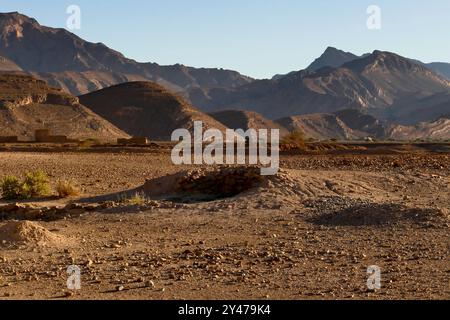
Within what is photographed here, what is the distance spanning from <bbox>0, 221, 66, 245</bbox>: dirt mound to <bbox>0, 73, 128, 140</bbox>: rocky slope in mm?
53193

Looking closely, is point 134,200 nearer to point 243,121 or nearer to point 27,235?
point 27,235

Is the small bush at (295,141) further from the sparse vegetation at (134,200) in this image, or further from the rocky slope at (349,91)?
the rocky slope at (349,91)

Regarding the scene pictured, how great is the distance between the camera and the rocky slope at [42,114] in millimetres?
69250

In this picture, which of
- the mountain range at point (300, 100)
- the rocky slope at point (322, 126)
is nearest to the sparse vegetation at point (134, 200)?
the mountain range at point (300, 100)

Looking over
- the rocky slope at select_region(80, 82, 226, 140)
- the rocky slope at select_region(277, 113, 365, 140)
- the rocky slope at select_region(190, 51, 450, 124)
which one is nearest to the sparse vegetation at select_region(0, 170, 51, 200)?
the rocky slope at select_region(80, 82, 226, 140)

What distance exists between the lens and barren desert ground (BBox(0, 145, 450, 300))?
9062 mm

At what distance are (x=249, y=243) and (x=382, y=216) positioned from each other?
343cm

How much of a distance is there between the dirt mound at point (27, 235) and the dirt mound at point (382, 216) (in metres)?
5.43

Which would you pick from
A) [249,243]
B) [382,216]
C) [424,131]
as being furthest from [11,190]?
[424,131]

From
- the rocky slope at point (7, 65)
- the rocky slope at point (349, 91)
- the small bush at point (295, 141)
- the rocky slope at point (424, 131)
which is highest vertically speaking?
the rocky slope at point (7, 65)

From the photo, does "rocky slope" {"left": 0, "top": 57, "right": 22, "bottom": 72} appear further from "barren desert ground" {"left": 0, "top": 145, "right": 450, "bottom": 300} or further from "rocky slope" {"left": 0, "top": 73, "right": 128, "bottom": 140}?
"barren desert ground" {"left": 0, "top": 145, "right": 450, "bottom": 300}

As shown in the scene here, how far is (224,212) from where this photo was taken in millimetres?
15703

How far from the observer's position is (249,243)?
12.3m
